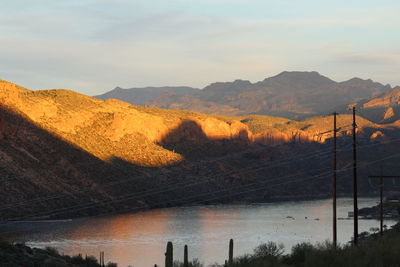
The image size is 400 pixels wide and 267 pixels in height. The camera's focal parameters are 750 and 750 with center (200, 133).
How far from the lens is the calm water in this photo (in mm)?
70875

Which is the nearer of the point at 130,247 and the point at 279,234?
the point at 130,247

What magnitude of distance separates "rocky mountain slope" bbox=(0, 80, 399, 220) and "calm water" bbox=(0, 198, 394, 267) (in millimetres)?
5537

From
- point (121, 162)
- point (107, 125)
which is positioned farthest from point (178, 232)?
point (107, 125)

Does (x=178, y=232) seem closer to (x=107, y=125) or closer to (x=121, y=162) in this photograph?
(x=121, y=162)

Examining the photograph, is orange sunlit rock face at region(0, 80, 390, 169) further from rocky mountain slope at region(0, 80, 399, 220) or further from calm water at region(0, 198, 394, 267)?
calm water at region(0, 198, 394, 267)

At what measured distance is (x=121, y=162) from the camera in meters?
137

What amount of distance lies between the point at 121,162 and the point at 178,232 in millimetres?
46988

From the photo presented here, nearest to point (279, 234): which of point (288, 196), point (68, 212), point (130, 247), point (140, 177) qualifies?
point (130, 247)

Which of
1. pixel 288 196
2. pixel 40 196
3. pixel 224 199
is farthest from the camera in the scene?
pixel 288 196

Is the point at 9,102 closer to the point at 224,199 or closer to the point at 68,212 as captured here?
the point at 68,212

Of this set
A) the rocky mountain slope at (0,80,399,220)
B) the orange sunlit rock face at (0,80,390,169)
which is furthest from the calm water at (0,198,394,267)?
the orange sunlit rock face at (0,80,390,169)

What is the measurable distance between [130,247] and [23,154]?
4165cm

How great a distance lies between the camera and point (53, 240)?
79312mm

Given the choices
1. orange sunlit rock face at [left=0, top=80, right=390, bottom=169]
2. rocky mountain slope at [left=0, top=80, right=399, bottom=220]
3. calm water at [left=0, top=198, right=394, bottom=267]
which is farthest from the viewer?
orange sunlit rock face at [left=0, top=80, right=390, bottom=169]
